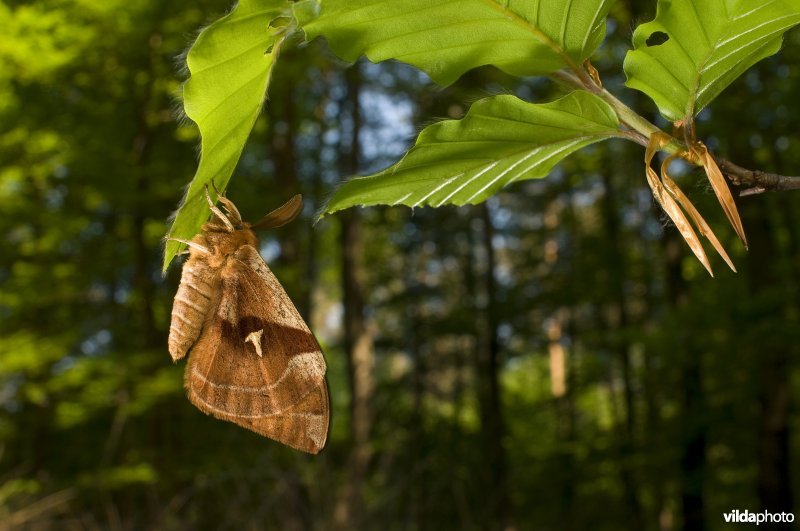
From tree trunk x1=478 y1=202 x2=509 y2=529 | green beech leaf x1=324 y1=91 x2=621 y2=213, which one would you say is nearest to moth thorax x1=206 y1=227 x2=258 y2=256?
green beech leaf x1=324 y1=91 x2=621 y2=213

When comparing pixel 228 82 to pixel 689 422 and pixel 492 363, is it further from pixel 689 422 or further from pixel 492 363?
pixel 492 363

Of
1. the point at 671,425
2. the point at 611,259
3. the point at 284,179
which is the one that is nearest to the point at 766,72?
the point at 671,425

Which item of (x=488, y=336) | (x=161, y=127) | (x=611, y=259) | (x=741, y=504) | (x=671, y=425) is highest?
(x=161, y=127)

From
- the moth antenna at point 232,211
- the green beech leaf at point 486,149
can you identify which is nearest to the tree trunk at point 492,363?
the moth antenna at point 232,211

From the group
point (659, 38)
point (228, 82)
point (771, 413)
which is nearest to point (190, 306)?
point (228, 82)

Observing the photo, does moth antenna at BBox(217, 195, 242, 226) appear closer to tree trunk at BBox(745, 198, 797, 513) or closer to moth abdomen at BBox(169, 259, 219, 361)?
moth abdomen at BBox(169, 259, 219, 361)

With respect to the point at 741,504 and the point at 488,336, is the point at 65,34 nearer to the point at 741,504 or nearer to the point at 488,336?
the point at 488,336

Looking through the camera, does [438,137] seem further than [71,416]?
No
